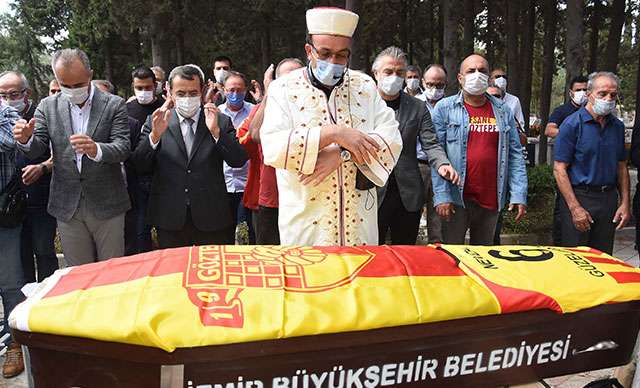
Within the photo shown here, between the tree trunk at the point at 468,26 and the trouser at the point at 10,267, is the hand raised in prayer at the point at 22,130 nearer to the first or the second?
the trouser at the point at 10,267

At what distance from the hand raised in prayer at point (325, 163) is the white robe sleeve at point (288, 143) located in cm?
6

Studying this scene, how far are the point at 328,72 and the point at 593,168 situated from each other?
250 centimetres

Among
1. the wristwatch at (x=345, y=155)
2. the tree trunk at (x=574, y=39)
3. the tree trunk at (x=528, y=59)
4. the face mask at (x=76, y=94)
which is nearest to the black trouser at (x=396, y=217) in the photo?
the wristwatch at (x=345, y=155)

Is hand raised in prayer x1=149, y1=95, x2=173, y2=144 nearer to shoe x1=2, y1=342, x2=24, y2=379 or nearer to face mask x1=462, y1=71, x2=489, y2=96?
shoe x1=2, y1=342, x2=24, y2=379

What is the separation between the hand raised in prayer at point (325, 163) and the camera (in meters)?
2.68

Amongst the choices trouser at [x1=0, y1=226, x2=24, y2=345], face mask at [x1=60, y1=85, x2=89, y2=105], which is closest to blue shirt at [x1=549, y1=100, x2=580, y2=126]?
face mask at [x1=60, y1=85, x2=89, y2=105]

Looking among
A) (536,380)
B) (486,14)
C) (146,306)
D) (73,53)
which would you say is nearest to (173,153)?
(73,53)

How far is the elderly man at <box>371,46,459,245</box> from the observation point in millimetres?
4047

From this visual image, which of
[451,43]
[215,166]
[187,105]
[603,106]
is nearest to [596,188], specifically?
[603,106]

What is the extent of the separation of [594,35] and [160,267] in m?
21.6

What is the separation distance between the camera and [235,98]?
17.4ft

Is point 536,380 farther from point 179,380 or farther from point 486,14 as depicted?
point 486,14

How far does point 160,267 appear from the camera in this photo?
7.56 feet

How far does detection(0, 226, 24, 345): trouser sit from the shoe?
0.16 meters
